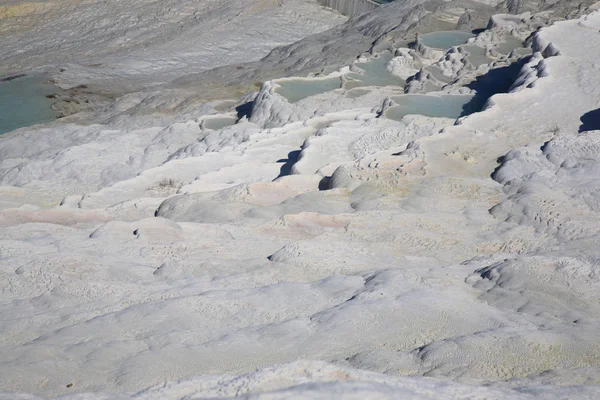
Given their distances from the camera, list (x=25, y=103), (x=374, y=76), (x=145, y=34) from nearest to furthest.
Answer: (x=374, y=76) < (x=25, y=103) < (x=145, y=34)

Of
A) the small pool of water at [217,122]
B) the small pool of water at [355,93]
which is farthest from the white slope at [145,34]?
the small pool of water at [355,93]

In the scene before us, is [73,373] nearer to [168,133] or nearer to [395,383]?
[395,383]

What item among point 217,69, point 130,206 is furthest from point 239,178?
point 217,69

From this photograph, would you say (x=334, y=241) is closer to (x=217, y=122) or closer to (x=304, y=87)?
(x=217, y=122)

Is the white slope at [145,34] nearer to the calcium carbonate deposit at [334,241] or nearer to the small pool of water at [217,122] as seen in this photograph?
the small pool of water at [217,122]

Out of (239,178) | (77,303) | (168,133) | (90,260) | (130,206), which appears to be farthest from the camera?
(168,133)

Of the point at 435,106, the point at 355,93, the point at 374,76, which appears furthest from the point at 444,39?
the point at 435,106
